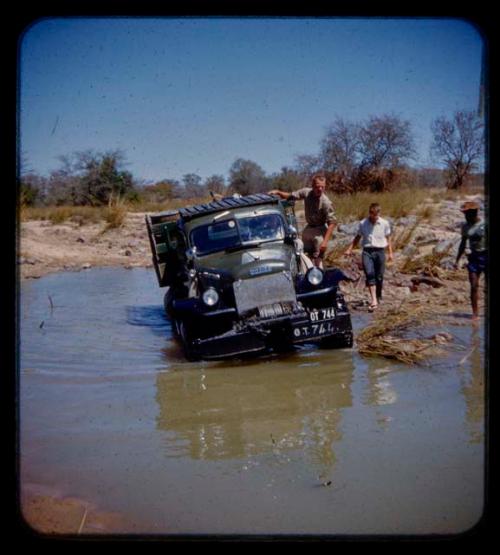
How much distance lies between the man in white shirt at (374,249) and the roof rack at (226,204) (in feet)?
6.35

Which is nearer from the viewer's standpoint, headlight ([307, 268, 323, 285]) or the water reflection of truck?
the water reflection of truck

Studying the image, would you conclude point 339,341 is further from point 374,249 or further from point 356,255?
point 356,255

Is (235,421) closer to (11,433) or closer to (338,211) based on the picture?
(11,433)

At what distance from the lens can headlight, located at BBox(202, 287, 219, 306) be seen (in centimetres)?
755

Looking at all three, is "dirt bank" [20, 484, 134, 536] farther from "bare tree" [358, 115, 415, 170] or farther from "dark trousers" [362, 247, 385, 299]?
"bare tree" [358, 115, 415, 170]

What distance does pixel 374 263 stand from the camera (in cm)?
1028

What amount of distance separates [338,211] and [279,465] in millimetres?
12645

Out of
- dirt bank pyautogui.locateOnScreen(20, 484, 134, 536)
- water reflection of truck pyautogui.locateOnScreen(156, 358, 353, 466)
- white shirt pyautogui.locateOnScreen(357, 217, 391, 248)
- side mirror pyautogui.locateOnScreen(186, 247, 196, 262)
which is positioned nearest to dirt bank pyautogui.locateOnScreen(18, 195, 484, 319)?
white shirt pyautogui.locateOnScreen(357, 217, 391, 248)

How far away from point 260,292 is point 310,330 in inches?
26.5

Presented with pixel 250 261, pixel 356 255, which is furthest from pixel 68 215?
pixel 250 261

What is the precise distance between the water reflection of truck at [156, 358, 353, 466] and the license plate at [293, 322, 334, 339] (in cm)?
33
